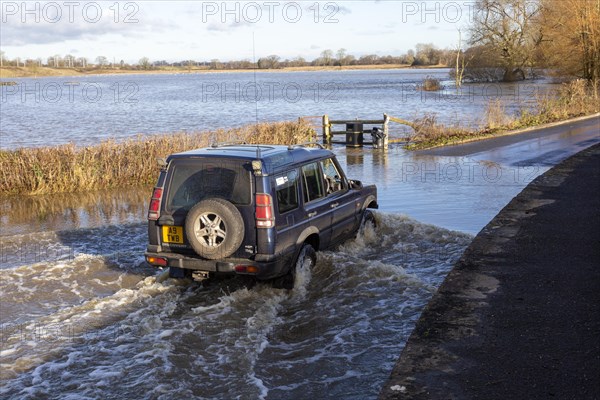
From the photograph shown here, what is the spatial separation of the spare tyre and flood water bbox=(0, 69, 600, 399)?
752 mm

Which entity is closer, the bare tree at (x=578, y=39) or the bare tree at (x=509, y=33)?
the bare tree at (x=578, y=39)

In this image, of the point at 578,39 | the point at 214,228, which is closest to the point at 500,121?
the point at 214,228

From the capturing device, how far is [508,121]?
31359 millimetres

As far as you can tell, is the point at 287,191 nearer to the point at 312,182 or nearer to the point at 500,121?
the point at 312,182

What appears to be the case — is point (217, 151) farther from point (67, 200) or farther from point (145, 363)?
point (67, 200)

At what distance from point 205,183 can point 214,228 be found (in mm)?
683

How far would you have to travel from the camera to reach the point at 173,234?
8.26 m

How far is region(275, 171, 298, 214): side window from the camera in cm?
830

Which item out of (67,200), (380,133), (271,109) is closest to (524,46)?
(271,109)

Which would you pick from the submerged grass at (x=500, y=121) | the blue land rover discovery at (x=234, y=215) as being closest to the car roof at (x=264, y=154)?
the blue land rover discovery at (x=234, y=215)

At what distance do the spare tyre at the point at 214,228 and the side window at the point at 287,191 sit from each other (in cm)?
66

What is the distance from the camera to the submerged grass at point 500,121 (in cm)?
2782

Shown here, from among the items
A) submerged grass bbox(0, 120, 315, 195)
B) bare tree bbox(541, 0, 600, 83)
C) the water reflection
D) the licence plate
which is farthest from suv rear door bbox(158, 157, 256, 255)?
bare tree bbox(541, 0, 600, 83)

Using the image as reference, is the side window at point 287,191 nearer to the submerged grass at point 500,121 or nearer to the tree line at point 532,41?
the submerged grass at point 500,121
